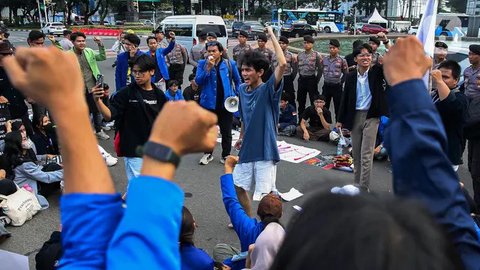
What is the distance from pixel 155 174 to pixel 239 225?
2172 millimetres

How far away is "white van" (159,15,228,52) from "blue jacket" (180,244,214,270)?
15497 mm

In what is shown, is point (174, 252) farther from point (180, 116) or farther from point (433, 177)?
point (433, 177)

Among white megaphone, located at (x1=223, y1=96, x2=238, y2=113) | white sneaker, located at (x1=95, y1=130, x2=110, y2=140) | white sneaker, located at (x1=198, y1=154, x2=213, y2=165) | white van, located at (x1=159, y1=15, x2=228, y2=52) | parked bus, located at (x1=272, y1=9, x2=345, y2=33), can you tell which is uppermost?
parked bus, located at (x1=272, y1=9, x2=345, y2=33)

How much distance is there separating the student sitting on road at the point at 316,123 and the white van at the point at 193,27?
10.4 m

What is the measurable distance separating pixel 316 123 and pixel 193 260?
5.65m

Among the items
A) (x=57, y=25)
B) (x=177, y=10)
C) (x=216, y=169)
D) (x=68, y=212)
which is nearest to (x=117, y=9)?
(x=177, y=10)

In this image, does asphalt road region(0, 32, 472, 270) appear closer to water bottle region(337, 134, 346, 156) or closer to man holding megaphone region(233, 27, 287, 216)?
water bottle region(337, 134, 346, 156)

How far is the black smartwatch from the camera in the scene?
0.80m

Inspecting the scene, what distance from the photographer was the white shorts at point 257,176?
386cm

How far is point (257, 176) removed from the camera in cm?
390

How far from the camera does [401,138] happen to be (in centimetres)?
102

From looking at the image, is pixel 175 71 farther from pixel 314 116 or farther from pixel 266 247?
pixel 266 247

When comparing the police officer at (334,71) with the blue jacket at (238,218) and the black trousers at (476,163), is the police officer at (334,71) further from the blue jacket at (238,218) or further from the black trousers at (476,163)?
the blue jacket at (238,218)

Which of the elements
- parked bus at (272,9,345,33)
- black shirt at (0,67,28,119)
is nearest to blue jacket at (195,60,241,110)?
black shirt at (0,67,28,119)
